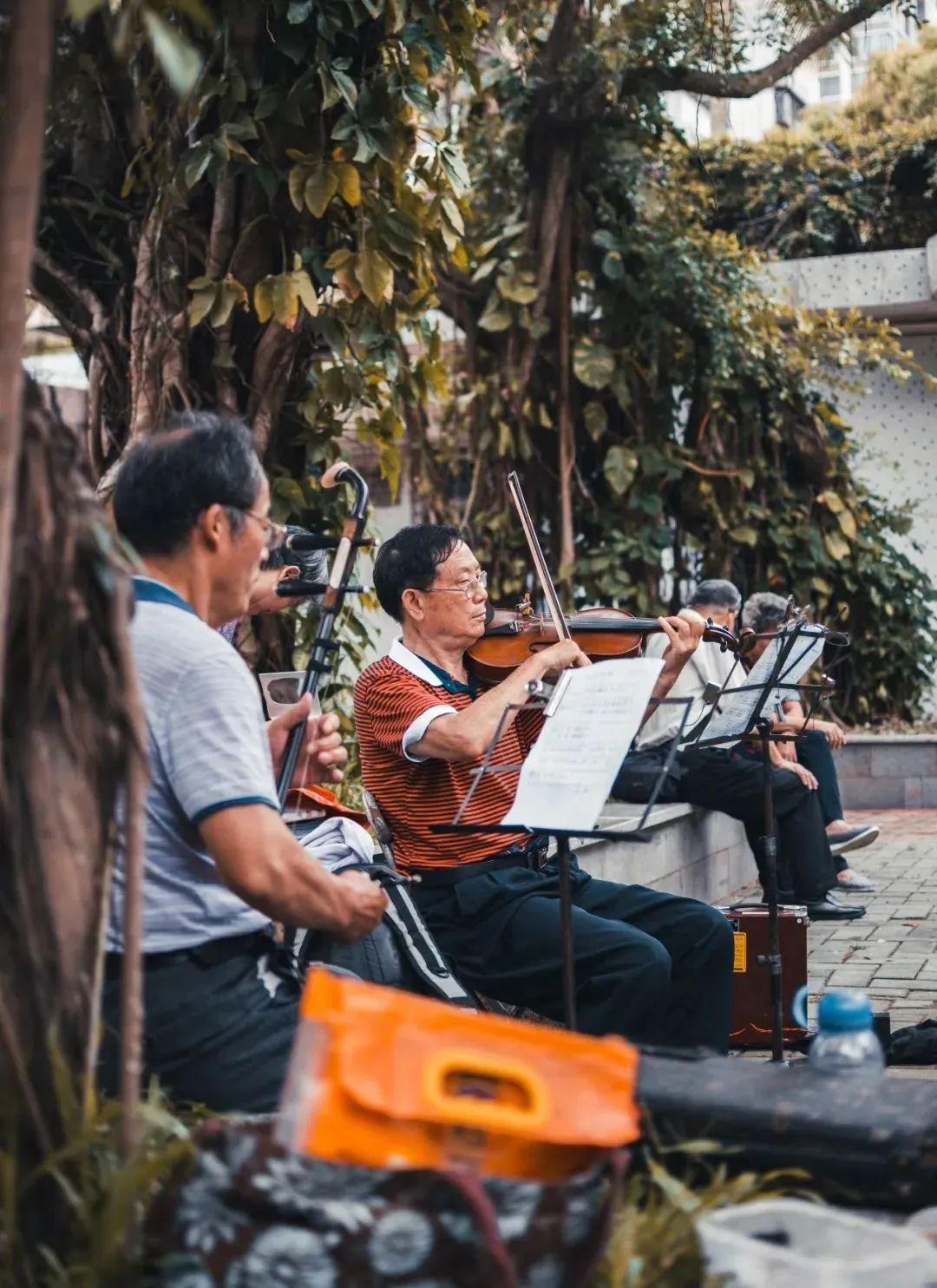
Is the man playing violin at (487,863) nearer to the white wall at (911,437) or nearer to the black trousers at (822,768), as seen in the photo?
the black trousers at (822,768)

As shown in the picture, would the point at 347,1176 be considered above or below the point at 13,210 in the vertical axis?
below

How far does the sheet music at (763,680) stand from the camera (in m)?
4.75

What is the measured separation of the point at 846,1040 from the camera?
2445mm

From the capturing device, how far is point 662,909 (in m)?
4.20

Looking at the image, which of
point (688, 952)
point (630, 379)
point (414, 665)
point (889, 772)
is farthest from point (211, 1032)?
point (889, 772)

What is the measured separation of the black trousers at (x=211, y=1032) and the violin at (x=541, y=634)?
199 centimetres

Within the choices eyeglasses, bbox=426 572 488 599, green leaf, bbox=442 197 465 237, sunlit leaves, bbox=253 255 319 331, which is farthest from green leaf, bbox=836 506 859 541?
eyeglasses, bbox=426 572 488 599

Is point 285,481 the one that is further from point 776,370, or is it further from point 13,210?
point 776,370

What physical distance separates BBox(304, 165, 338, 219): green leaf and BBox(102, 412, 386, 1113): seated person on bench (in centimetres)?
328

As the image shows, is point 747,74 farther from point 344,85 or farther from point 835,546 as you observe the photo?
point 344,85

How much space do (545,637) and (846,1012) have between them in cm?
241

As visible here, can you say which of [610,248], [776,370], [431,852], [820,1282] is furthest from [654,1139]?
[776,370]

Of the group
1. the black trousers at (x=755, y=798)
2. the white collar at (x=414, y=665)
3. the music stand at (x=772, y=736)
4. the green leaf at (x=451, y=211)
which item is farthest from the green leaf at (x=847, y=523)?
the white collar at (x=414, y=665)

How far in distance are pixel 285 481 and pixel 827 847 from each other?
3041 millimetres
